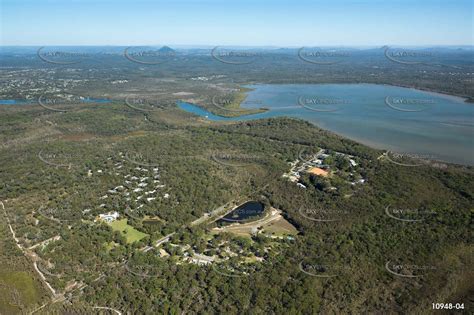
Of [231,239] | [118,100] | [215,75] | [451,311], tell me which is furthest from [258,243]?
[215,75]

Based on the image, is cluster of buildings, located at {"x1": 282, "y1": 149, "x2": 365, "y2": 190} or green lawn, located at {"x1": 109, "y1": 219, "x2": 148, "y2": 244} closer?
green lawn, located at {"x1": 109, "y1": 219, "x2": 148, "y2": 244}

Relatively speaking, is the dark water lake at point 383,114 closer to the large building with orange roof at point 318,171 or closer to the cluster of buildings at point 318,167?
the cluster of buildings at point 318,167

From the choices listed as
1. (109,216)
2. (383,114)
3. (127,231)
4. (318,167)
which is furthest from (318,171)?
(383,114)

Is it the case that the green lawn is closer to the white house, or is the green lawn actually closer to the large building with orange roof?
the white house

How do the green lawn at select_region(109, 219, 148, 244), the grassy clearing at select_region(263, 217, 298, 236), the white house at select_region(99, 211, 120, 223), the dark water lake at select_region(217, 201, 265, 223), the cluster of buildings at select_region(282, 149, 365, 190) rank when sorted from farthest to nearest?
1. the cluster of buildings at select_region(282, 149, 365, 190)
2. the dark water lake at select_region(217, 201, 265, 223)
3. the white house at select_region(99, 211, 120, 223)
4. the grassy clearing at select_region(263, 217, 298, 236)
5. the green lawn at select_region(109, 219, 148, 244)

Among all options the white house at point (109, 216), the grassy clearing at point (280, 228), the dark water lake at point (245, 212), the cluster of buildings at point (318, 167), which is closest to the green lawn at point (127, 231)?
the white house at point (109, 216)

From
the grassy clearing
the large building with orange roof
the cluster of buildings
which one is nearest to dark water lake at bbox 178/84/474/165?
Result: the cluster of buildings
